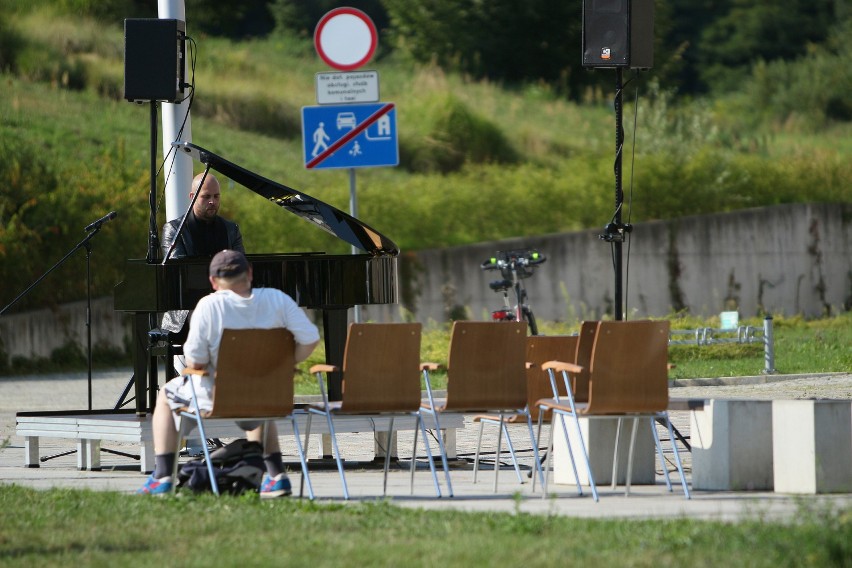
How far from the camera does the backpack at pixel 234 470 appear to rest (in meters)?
8.36

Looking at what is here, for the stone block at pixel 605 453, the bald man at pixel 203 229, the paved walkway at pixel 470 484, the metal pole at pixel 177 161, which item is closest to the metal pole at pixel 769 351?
the paved walkway at pixel 470 484

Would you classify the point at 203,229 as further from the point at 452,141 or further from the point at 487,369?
the point at 452,141

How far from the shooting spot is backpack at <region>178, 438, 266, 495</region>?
8.36 metres

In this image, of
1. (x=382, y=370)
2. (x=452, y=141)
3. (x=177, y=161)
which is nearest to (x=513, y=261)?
(x=177, y=161)

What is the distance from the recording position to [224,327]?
839 cm

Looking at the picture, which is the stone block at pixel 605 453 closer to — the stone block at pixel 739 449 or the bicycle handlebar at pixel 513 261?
the stone block at pixel 739 449

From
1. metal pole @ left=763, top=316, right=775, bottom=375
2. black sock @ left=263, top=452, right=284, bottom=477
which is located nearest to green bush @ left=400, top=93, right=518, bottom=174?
metal pole @ left=763, top=316, right=775, bottom=375

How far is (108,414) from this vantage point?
10445 mm

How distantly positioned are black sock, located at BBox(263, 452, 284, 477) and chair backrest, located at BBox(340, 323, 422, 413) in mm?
444

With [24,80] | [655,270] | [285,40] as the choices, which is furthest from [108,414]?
[285,40]

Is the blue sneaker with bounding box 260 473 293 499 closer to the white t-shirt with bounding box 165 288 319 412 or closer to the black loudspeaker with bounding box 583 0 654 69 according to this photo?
the white t-shirt with bounding box 165 288 319 412

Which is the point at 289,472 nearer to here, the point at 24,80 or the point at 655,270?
the point at 655,270

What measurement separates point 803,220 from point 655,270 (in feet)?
10.8

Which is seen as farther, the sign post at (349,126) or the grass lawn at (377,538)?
the sign post at (349,126)
